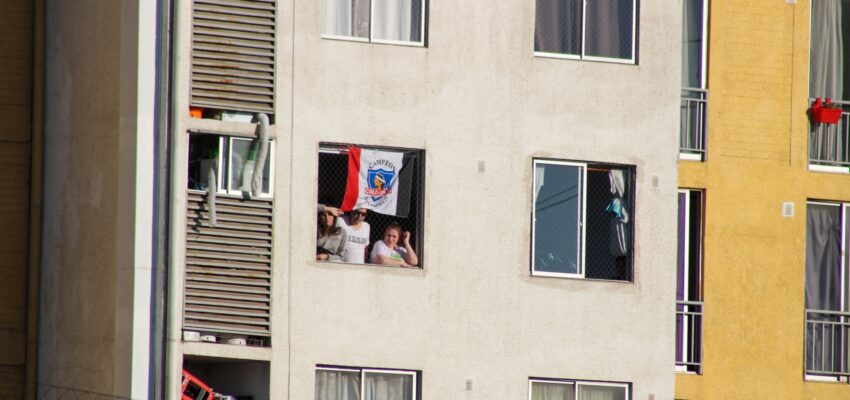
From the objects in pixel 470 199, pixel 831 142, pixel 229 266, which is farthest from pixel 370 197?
pixel 831 142

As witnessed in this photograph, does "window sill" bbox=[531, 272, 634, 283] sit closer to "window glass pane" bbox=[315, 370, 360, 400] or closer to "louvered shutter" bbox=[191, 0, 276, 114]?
"window glass pane" bbox=[315, 370, 360, 400]

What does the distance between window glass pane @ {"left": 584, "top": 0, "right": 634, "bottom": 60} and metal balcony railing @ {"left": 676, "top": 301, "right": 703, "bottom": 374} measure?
3607 millimetres

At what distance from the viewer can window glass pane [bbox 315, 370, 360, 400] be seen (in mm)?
23812

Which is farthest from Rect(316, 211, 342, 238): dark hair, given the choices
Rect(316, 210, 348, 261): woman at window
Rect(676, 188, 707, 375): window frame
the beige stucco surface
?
Rect(676, 188, 707, 375): window frame

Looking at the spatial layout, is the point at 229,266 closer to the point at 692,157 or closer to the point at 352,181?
the point at 352,181

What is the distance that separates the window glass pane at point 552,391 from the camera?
2455cm

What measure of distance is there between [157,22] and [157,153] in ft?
5.35

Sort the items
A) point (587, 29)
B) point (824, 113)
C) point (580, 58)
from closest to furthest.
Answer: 1. point (580, 58)
2. point (587, 29)
3. point (824, 113)

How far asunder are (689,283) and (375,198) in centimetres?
491

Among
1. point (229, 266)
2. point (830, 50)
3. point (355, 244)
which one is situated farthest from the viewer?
point (830, 50)

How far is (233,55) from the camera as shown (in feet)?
78.5

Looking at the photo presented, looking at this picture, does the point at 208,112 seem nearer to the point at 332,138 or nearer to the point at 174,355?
the point at 332,138

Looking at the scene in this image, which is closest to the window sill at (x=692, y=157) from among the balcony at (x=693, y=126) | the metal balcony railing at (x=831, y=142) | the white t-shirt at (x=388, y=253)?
the balcony at (x=693, y=126)

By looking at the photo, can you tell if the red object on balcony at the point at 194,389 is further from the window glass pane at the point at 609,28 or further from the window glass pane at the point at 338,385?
the window glass pane at the point at 609,28
